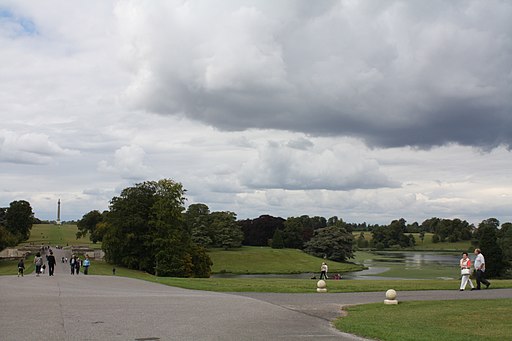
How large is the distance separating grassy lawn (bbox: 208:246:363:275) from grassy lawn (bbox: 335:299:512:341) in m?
83.0

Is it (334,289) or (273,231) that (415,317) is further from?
(273,231)

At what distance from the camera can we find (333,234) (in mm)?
138125

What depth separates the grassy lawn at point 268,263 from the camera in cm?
10794

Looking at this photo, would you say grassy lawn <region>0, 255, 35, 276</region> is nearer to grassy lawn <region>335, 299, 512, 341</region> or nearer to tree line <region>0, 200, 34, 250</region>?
grassy lawn <region>335, 299, 512, 341</region>

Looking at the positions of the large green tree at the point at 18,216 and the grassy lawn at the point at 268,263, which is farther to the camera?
the large green tree at the point at 18,216

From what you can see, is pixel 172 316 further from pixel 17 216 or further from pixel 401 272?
pixel 17 216

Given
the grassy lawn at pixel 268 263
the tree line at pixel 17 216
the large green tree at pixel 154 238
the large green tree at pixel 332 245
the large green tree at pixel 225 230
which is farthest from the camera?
the large green tree at pixel 225 230

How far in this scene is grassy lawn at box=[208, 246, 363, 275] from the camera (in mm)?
107938

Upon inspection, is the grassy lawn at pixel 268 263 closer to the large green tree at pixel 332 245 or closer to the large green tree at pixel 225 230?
the large green tree at pixel 225 230

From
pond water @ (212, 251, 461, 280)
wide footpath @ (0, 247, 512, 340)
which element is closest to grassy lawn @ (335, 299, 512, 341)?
wide footpath @ (0, 247, 512, 340)

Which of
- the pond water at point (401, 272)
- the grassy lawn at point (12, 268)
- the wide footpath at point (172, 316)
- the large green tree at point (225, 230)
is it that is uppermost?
the large green tree at point (225, 230)

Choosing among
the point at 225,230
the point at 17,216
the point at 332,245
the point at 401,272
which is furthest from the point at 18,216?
the point at 401,272

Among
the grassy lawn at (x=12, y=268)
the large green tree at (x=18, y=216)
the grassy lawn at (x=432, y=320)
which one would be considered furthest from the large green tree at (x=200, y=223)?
the grassy lawn at (x=432, y=320)

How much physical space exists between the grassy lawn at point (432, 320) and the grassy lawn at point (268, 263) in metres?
83.0
